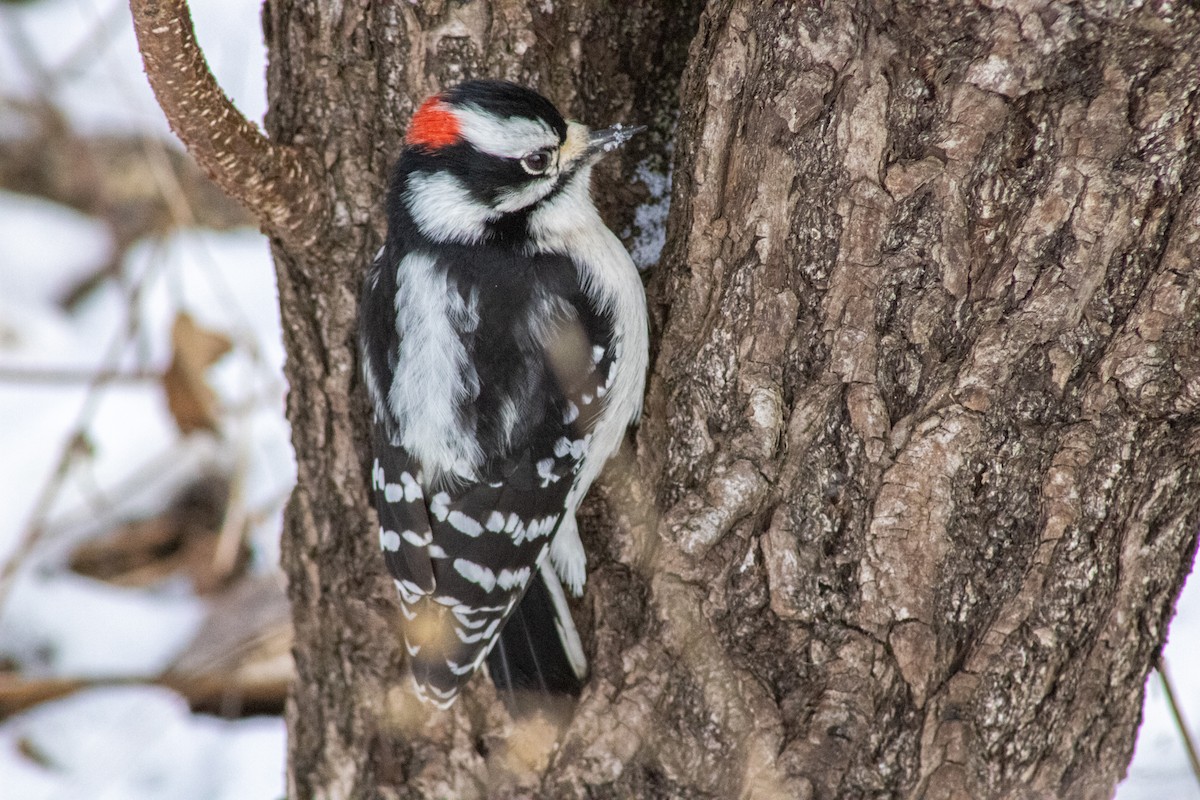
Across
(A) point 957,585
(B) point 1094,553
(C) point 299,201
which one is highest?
(C) point 299,201

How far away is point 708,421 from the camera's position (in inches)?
99.4

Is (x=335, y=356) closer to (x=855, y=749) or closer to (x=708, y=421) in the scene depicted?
(x=708, y=421)

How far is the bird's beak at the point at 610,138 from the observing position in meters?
2.62

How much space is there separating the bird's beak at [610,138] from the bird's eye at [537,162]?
13cm

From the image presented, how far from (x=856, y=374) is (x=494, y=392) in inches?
38.2

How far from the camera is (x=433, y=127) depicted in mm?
2566

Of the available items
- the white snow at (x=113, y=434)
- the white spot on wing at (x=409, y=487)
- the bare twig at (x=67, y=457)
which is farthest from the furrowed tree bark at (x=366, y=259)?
the bare twig at (x=67, y=457)

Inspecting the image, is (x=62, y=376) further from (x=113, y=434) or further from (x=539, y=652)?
(x=539, y=652)

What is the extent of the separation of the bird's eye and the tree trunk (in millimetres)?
156

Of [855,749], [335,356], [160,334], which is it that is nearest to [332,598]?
[335,356]

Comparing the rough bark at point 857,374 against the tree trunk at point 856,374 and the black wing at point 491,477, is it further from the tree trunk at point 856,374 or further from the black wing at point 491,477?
the black wing at point 491,477

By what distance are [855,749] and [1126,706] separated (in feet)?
2.04

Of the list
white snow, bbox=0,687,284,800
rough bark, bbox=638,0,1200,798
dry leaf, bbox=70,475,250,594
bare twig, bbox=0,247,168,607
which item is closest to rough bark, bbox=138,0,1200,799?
rough bark, bbox=638,0,1200,798

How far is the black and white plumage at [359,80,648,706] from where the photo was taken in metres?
2.71
